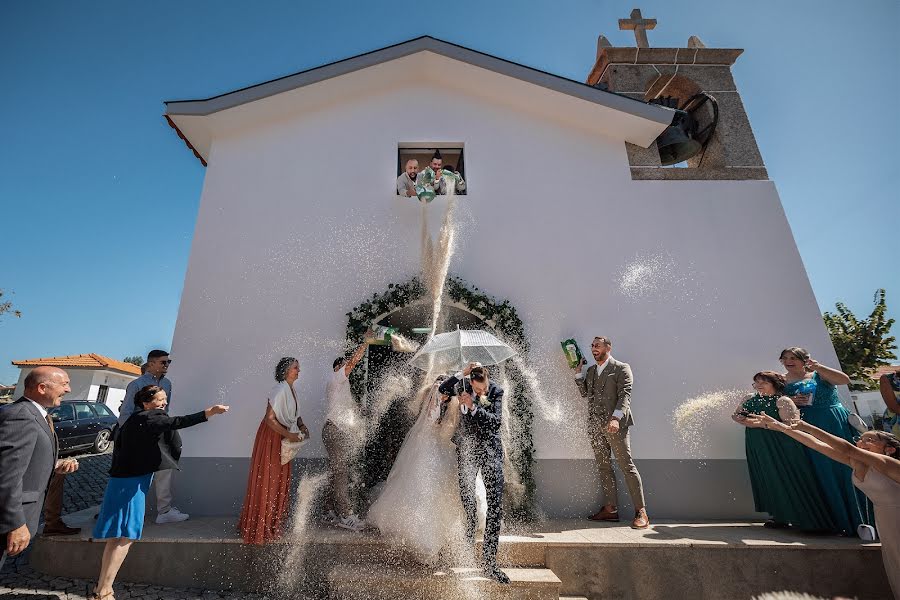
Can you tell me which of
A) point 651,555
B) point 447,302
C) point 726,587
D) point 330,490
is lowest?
point 726,587

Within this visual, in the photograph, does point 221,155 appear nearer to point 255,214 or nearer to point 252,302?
point 255,214

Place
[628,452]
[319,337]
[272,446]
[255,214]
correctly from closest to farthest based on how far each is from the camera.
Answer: [272,446]
[628,452]
[319,337]
[255,214]

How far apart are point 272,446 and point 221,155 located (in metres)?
5.02

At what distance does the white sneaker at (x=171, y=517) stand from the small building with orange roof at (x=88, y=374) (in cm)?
2190

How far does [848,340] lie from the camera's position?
14.8 metres

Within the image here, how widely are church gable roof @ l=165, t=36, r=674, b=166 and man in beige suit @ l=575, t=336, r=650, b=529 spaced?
3.83 meters

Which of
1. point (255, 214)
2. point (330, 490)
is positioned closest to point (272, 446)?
point (330, 490)

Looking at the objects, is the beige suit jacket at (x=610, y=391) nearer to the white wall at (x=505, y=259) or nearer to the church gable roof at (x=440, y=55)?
the white wall at (x=505, y=259)

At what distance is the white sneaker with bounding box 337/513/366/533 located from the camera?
4367 mm

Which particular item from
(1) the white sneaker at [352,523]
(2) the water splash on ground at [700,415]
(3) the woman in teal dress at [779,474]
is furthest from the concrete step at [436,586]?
(2) the water splash on ground at [700,415]

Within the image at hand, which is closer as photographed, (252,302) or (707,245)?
(252,302)

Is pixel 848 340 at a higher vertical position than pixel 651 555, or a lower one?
higher

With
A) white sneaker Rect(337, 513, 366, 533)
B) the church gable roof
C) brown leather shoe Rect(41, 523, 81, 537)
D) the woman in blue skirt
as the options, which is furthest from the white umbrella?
the church gable roof

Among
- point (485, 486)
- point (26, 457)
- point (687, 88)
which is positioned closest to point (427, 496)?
point (485, 486)
